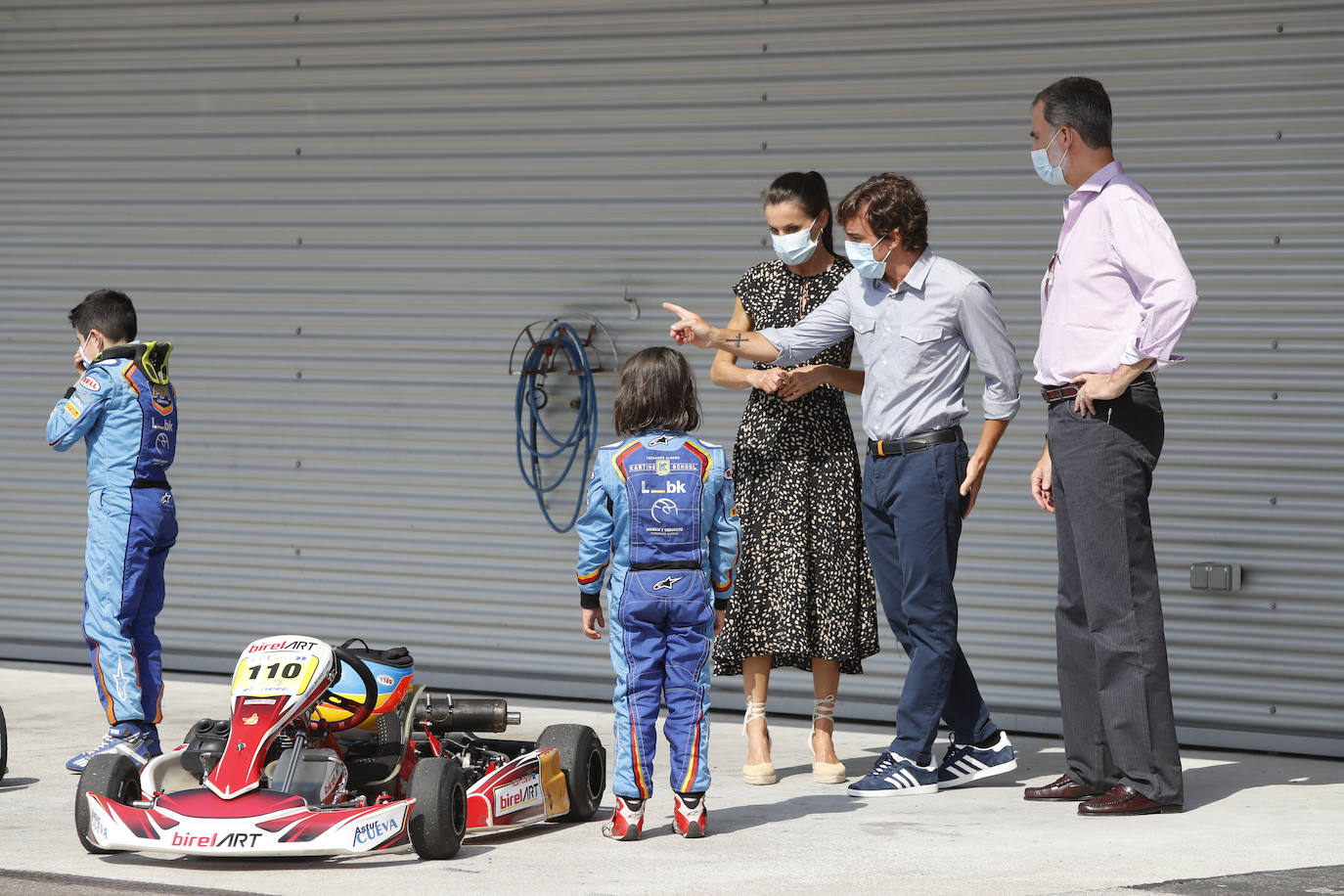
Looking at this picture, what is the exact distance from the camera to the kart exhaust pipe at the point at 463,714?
16.4 feet

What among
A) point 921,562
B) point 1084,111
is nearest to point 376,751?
point 921,562

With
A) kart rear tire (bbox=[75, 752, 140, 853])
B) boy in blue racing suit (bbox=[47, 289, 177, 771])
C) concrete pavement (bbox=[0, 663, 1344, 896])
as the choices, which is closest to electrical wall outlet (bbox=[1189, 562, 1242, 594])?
concrete pavement (bbox=[0, 663, 1344, 896])

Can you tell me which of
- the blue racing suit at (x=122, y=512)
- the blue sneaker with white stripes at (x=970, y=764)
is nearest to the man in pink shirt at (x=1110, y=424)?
the blue sneaker with white stripes at (x=970, y=764)

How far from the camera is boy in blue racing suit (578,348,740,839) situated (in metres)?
4.69

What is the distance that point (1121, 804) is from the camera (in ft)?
16.6

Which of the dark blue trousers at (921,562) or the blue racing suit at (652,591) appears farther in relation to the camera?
the dark blue trousers at (921,562)

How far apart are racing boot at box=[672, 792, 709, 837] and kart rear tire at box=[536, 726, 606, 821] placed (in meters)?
0.38

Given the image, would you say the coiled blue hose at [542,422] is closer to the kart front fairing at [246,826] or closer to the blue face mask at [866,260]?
the blue face mask at [866,260]

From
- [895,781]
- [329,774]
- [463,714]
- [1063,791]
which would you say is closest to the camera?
[329,774]

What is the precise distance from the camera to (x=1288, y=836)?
480cm

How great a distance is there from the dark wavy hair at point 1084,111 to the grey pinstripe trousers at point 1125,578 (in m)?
0.80

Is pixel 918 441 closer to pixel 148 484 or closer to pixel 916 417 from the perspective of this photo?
pixel 916 417

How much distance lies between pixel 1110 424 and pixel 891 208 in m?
1.02

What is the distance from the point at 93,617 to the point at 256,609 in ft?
7.42
